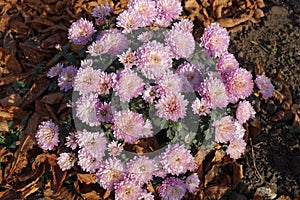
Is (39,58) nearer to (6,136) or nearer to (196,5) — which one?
(6,136)

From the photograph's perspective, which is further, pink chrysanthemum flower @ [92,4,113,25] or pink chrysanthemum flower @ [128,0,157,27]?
pink chrysanthemum flower @ [92,4,113,25]

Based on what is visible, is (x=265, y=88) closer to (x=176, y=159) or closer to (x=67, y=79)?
(x=176, y=159)

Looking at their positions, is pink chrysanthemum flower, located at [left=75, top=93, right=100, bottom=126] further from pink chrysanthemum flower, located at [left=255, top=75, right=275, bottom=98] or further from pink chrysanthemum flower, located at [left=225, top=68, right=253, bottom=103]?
pink chrysanthemum flower, located at [left=255, top=75, right=275, bottom=98]

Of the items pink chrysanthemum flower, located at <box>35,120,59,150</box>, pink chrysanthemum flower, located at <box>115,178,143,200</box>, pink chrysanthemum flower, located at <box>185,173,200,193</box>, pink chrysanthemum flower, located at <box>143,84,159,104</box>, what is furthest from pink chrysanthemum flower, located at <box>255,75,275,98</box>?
pink chrysanthemum flower, located at <box>35,120,59,150</box>

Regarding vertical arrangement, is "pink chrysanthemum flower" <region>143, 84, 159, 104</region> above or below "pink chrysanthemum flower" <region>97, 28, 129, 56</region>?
below

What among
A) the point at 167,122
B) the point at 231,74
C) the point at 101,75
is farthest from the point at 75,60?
the point at 231,74

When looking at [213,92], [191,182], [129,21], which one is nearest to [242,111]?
[213,92]

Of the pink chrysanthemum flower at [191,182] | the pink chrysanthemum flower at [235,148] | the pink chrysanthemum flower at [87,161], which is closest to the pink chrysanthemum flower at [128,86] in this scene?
the pink chrysanthemum flower at [87,161]
